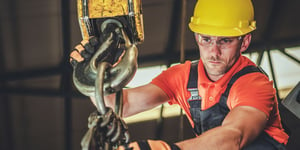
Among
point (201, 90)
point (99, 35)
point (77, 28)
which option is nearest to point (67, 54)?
point (77, 28)

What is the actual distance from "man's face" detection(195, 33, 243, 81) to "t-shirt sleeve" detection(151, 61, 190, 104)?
233 millimetres

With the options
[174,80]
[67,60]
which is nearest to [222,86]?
[174,80]

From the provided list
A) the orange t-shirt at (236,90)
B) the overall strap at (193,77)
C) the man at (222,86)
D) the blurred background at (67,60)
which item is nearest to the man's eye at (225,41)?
the man at (222,86)

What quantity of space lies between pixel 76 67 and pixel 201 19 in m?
1.39

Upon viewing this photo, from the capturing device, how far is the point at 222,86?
8.90 feet

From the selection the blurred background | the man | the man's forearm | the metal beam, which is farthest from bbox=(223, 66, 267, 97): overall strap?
the metal beam

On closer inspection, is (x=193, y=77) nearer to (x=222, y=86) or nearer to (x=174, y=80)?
(x=174, y=80)

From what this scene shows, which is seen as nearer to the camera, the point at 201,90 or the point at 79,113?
the point at 201,90

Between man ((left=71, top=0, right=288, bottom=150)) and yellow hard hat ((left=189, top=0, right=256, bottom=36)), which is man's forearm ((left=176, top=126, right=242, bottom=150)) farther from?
yellow hard hat ((left=189, top=0, right=256, bottom=36))

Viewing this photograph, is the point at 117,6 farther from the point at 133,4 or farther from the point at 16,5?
the point at 16,5

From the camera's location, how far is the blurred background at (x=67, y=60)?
5.06 metres

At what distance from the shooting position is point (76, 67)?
148 centimetres

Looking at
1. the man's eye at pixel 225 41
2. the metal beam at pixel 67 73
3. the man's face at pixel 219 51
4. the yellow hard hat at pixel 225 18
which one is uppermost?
the yellow hard hat at pixel 225 18

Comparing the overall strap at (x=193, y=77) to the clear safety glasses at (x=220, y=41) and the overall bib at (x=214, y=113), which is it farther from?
the clear safety glasses at (x=220, y=41)
